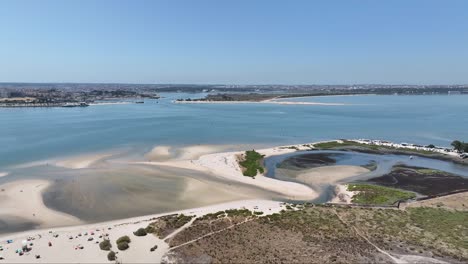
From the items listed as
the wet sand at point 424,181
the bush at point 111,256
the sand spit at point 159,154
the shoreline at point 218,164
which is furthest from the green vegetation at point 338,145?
the bush at point 111,256

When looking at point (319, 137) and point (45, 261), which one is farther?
point (319, 137)

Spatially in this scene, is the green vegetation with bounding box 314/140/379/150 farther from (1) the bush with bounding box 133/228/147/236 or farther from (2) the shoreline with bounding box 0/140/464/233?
(1) the bush with bounding box 133/228/147/236

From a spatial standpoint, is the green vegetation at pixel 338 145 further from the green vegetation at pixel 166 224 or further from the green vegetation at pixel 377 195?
the green vegetation at pixel 166 224

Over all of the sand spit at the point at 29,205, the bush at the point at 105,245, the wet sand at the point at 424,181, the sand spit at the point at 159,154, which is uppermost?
the wet sand at the point at 424,181

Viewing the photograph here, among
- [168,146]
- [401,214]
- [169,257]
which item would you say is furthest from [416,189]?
[168,146]

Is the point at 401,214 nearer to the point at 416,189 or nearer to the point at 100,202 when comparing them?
the point at 416,189

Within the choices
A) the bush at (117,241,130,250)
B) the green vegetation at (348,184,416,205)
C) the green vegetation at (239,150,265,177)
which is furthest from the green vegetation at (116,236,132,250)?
the green vegetation at (348,184,416,205)

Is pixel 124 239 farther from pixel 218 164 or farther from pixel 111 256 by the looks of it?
pixel 218 164
